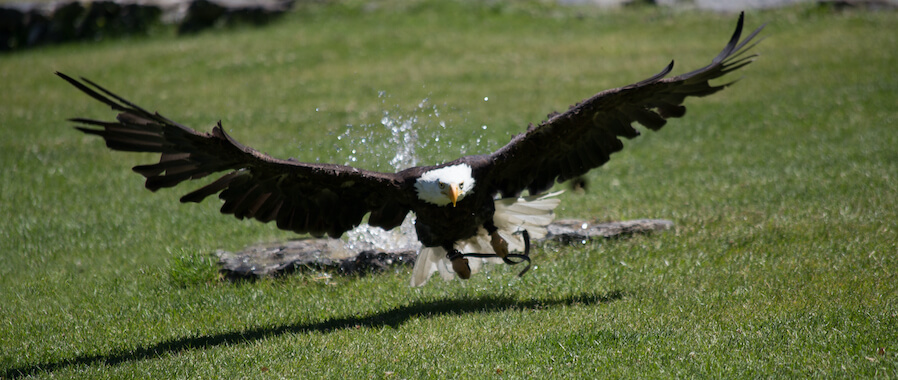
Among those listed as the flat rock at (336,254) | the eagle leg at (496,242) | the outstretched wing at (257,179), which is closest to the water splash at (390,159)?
the flat rock at (336,254)

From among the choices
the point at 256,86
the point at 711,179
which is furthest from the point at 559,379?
the point at 256,86

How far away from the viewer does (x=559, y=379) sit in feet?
14.2

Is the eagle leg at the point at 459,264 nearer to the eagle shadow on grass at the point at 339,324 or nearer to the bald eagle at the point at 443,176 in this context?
the bald eagle at the point at 443,176

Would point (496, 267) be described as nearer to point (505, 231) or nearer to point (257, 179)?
point (505, 231)

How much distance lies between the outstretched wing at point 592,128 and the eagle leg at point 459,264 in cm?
61

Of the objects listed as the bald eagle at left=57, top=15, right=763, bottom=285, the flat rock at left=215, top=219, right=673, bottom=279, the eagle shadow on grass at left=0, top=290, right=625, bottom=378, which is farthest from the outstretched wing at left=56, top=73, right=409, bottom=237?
the flat rock at left=215, top=219, right=673, bottom=279

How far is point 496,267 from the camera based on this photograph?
6.59m

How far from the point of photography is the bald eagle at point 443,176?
4898mm

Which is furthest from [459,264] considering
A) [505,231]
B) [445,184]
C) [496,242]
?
[445,184]

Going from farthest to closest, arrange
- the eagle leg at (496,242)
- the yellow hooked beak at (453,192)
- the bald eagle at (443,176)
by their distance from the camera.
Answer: the eagle leg at (496,242) < the yellow hooked beak at (453,192) < the bald eagle at (443,176)

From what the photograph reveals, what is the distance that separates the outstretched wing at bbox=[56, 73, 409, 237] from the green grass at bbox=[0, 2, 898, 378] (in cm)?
66

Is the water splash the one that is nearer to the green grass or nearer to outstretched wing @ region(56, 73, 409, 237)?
the green grass

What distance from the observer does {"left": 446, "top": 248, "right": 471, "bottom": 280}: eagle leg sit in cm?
575

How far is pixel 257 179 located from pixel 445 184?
124cm
